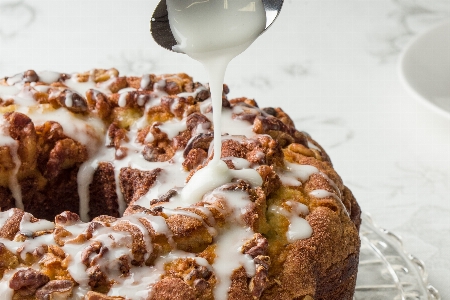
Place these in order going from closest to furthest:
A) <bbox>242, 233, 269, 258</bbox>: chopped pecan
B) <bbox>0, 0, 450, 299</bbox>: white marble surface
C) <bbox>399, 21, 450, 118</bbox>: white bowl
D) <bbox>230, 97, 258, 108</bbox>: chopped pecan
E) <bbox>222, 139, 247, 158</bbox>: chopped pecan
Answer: <bbox>242, 233, 269, 258</bbox>: chopped pecan
<bbox>222, 139, 247, 158</bbox>: chopped pecan
<bbox>230, 97, 258, 108</bbox>: chopped pecan
<bbox>0, 0, 450, 299</bbox>: white marble surface
<bbox>399, 21, 450, 118</bbox>: white bowl

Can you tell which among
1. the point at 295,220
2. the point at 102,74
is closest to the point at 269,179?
the point at 295,220

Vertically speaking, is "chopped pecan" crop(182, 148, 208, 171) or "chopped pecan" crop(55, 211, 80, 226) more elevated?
"chopped pecan" crop(55, 211, 80, 226)

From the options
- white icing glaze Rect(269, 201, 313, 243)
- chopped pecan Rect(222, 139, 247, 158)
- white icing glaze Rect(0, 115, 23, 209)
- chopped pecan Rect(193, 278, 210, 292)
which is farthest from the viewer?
white icing glaze Rect(0, 115, 23, 209)

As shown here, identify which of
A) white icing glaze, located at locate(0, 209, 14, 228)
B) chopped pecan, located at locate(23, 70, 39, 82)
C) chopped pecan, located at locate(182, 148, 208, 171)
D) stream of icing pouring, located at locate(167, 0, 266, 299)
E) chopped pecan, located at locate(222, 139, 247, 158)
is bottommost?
chopped pecan, located at locate(182, 148, 208, 171)

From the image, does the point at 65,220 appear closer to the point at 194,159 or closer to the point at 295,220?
the point at 194,159

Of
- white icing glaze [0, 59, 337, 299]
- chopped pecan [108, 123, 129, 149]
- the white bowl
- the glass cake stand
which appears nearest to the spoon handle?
white icing glaze [0, 59, 337, 299]

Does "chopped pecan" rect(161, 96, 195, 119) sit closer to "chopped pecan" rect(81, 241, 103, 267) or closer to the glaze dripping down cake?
the glaze dripping down cake

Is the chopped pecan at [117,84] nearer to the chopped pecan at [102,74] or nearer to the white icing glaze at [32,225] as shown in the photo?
the chopped pecan at [102,74]
